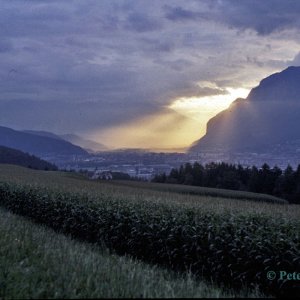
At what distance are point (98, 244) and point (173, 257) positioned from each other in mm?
3942

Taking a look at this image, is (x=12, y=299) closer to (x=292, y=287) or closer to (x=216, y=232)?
(x=292, y=287)

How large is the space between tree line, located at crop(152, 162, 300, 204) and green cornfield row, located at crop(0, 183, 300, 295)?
5401 centimetres

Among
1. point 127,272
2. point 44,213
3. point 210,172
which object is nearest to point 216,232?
point 127,272

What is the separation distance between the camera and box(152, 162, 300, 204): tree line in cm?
6912

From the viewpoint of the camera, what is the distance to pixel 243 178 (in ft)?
283

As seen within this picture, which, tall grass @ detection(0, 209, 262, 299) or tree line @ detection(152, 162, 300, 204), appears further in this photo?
tree line @ detection(152, 162, 300, 204)

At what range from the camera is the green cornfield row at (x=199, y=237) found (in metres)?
8.12

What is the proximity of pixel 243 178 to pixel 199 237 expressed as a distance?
256 feet

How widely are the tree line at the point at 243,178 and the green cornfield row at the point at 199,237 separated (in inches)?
2126

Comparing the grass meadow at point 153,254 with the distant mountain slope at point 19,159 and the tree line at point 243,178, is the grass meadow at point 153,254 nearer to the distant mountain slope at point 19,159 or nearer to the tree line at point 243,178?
the tree line at point 243,178

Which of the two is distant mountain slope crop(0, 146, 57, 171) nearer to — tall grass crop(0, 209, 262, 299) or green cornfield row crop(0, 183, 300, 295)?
green cornfield row crop(0, 183, 300, 295)

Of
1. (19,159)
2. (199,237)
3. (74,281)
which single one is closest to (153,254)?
(199,237)

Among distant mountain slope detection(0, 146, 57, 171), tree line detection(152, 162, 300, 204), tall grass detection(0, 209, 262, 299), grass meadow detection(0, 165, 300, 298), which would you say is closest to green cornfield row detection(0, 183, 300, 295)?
grass meadow detection(0, 165, 300, 298)

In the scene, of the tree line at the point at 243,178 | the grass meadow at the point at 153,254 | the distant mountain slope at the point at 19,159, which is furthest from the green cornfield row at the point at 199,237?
the distant mountain slope at the point at 19,159
